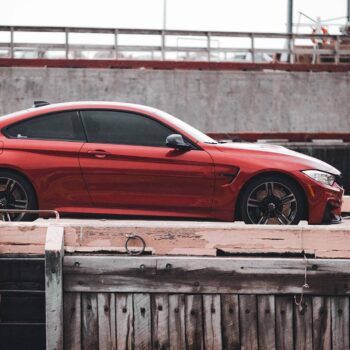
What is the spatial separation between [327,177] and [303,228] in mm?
2284

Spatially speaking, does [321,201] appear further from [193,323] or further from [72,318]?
[72,318]

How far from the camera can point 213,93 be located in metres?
23.9

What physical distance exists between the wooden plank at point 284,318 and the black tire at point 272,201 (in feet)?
7.53

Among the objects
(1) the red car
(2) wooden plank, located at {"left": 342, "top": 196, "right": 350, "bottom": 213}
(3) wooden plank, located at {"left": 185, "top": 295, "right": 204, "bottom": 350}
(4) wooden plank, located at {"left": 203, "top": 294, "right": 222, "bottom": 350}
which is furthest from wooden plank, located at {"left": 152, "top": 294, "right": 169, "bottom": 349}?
(2) wooden plank, located at {"left": 342, "top": 196, "right": 350, "bottom": 213}

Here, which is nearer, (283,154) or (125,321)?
(125,321)

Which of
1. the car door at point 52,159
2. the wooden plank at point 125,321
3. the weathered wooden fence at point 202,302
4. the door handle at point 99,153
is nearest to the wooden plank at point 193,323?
the weathered wooden fence at point 202,302

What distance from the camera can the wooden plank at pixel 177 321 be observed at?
622cm

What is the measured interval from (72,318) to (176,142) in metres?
2.78

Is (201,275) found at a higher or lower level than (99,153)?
lower

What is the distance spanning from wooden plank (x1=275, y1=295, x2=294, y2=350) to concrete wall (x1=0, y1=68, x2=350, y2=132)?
1745cm

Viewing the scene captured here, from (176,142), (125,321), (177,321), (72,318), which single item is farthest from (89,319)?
(176,142)

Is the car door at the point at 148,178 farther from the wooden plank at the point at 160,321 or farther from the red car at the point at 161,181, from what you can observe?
the wooden plank at the point at 160,321

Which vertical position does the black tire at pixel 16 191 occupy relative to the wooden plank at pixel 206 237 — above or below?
above

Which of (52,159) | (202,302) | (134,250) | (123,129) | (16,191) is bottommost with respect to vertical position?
(202,302)
